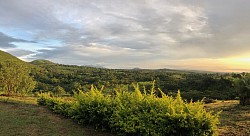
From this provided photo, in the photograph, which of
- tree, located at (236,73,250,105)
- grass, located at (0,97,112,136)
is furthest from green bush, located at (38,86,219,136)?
tree, located at (236,73,250,105)

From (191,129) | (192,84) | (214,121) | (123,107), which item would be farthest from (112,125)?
(192,84)

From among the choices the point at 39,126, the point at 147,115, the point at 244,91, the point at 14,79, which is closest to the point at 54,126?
the point at 39,126

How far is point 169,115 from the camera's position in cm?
734

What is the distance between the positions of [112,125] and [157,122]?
1.96 meters

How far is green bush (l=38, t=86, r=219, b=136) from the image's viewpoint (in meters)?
7.15

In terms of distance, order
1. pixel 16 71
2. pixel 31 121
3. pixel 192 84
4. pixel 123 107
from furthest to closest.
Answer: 1. pixel 192 84
2. pixel 16 71
3. pixel 31 121
4. pixel 123 107

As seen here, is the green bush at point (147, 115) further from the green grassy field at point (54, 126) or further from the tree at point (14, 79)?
the tree at point (14, 79)

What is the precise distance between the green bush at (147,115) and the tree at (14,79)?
1887cm

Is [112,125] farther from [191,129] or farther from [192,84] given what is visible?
[192,84]

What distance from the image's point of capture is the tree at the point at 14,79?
89.0ft

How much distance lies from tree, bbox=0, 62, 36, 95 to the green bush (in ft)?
61.9

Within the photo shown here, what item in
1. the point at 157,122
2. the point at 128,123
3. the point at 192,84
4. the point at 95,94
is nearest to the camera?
the point at 157,122

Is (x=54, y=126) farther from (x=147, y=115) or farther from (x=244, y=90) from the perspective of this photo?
(x=244, y=90)

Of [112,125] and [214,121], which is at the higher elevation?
[214,121]
